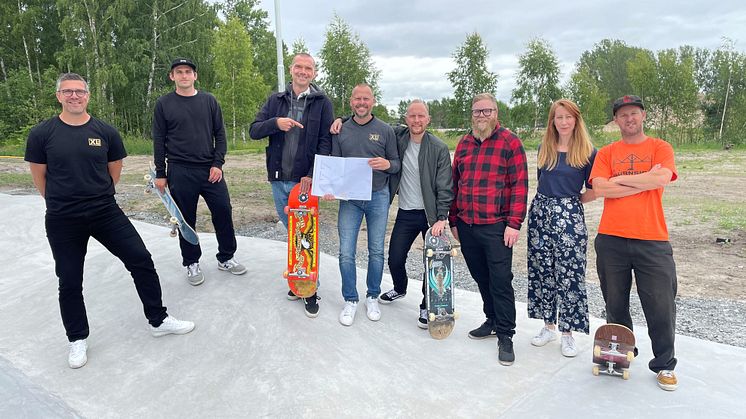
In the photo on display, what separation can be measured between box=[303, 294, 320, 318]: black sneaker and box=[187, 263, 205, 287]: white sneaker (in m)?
1.30

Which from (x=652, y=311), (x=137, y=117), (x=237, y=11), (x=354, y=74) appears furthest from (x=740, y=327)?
(x=237, y=11)

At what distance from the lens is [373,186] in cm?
423

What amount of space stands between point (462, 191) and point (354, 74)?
2426 centimetres

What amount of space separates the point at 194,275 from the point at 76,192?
5.40ft

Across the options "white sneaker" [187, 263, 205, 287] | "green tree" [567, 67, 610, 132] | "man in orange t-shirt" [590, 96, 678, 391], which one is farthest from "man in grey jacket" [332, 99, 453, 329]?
"green tree" [567, 67, 610, 132]

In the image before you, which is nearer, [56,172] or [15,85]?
[56,172]

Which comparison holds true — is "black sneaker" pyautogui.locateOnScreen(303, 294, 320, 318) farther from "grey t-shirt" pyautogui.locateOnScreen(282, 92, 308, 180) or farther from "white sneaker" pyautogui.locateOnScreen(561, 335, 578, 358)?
"white sneaker" pyautogui.locateOnScreen(561, 335, 578, 358)

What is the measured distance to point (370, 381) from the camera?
11.7 ft

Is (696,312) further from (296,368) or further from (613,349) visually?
(296,368)

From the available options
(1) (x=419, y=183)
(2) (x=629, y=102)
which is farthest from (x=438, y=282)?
(2) (x=629, y=102)

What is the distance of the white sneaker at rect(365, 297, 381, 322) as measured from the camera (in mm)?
4449

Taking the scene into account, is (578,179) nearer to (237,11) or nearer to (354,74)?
(354,74)

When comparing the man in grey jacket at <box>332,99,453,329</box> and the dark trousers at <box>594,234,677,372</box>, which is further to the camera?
the man in grey jacket at <box>332,99,453,329</box>

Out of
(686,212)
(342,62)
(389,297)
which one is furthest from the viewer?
(342,62)
